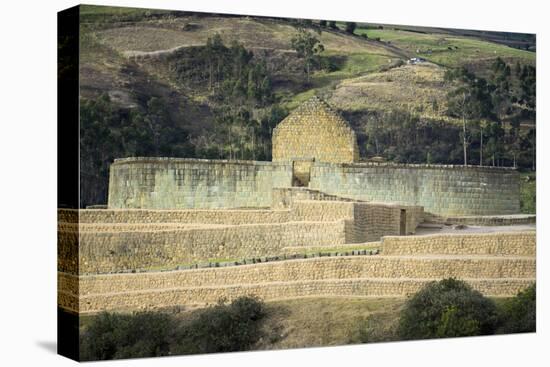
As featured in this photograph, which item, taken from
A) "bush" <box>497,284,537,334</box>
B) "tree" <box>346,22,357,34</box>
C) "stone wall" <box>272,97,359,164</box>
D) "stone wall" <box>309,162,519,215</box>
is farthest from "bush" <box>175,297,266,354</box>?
"tree" <box>346,22,357,34</box>

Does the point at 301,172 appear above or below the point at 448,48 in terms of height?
below

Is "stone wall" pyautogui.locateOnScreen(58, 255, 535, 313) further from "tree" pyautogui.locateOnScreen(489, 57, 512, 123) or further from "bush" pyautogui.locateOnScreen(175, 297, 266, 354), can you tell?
"tree" pyautogui.locateOnScreen(489, 57, 512, 123)

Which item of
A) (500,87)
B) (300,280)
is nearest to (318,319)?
(300,280)

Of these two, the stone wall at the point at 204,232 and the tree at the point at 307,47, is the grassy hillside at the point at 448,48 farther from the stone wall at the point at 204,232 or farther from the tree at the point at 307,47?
the stone wall at the point at 204,232

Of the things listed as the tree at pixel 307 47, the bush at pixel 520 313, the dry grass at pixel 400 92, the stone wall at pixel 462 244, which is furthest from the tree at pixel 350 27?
the bush at pixel 520 313

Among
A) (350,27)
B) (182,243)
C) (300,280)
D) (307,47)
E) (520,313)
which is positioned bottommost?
(520,313)

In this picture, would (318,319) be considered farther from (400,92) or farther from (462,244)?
(400,92)
